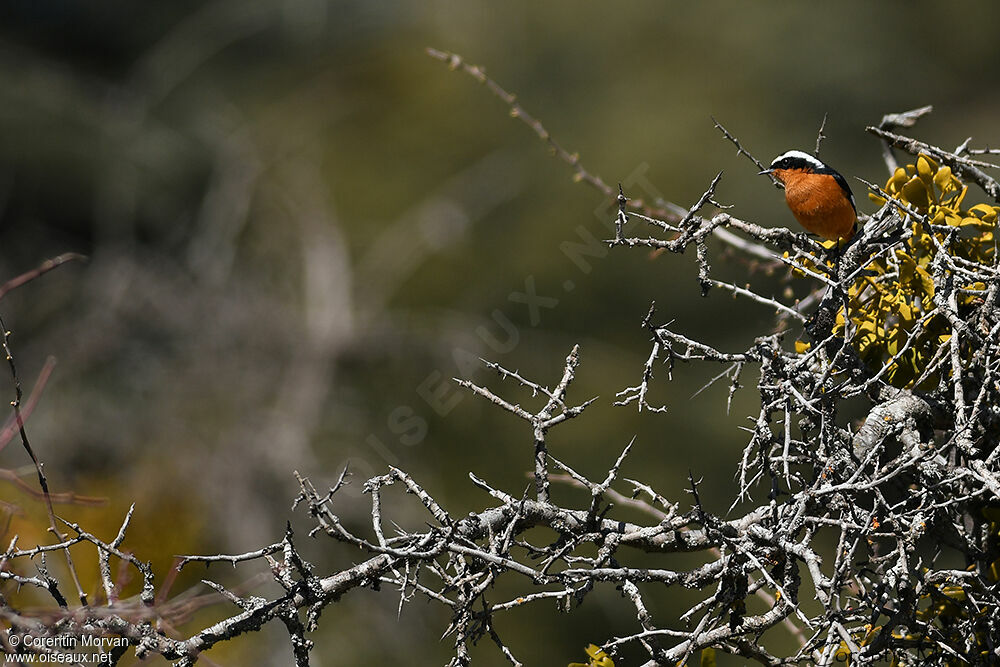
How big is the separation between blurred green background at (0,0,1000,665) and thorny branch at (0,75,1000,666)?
704mm

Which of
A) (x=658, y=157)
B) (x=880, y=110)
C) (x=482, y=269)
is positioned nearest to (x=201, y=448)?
(x=482, y=269)

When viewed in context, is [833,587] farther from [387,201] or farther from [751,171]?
[387,201]

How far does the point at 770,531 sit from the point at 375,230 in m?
15.4

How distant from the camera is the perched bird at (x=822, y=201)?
266 centimetres

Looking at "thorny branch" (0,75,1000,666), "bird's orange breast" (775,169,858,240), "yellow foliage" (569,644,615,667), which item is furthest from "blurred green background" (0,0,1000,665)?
"yellow foliage" (569,644,615,667)

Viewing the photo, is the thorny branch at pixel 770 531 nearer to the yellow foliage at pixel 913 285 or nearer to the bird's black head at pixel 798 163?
the yellow foliage at pixel 913 285

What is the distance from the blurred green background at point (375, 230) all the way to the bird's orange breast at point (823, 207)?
459mm

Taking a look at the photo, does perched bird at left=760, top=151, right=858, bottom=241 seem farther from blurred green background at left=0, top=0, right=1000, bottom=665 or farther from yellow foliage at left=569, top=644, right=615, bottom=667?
yellow foliage at left=569, top=644, right=615, bottom=667

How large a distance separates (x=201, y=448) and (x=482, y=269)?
824 cm

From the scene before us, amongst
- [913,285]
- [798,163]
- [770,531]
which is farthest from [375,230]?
[770,531]

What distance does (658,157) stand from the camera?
16.2 meters

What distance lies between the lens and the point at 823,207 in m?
2.66

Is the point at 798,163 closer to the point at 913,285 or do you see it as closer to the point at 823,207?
the point at 823,207

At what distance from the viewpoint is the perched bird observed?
266cm
